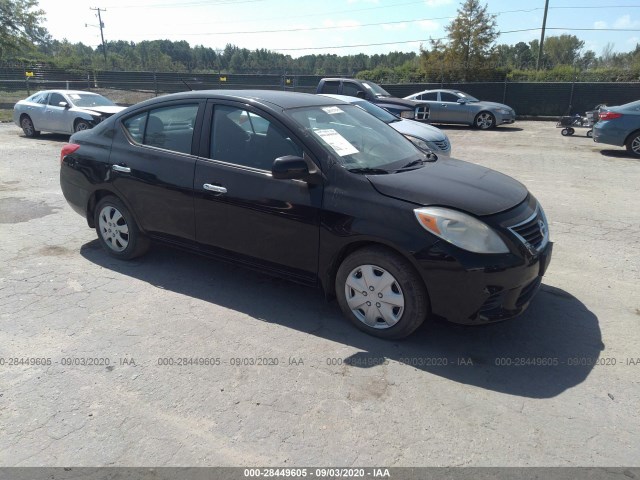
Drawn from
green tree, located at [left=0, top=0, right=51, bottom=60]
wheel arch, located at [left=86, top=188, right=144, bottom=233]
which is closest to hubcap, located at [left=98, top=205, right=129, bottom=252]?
wheel arch, located at [left=86, top=188, right=144, bottom=233]

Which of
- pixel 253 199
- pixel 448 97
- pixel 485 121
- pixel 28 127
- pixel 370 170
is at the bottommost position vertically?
pixel 28 127

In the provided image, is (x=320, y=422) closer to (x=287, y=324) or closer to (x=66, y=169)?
(x=287, y=324)

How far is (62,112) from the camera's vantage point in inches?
557

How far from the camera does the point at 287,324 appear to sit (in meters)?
4.01

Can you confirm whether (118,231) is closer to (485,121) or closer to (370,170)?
(370,170)

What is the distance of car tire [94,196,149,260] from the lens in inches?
197

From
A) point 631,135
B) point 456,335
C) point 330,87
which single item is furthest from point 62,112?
point 631,135

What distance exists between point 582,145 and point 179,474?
15.4 meters

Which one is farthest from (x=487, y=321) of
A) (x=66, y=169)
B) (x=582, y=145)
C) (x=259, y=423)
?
(x=582, y=145)

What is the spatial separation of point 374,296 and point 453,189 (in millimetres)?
986

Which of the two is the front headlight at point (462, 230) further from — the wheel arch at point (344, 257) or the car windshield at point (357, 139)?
the car windshield at point (357, 139)

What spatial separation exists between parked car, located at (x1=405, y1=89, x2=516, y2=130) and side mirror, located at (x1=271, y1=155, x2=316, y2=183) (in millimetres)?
17119

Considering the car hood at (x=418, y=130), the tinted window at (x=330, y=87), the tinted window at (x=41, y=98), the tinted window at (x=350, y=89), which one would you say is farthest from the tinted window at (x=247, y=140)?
the tinted window at (x=41, y=98)

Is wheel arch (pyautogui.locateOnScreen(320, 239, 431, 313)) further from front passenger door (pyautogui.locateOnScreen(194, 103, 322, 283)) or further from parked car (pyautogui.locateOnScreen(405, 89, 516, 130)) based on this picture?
parked car (pyautogui.locateOnScreen(405, 89, 516, 130))
